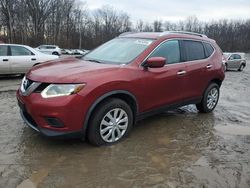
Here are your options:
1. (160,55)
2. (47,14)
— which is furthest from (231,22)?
(160,55)

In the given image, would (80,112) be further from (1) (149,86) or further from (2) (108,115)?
(1) (149,86)

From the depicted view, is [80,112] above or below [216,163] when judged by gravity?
above

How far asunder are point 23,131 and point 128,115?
5.84 feet

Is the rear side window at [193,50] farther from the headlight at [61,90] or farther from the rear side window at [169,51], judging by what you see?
the headlight at [61,90]

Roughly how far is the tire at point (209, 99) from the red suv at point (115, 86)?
Answer: 16 cm

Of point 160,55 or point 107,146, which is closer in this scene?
point 107,146

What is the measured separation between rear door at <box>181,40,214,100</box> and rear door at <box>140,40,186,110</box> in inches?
8.3

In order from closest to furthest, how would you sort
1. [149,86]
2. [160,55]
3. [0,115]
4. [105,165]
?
[105,165], [149,86], [160,55], [0,115]

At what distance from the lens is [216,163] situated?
413cm

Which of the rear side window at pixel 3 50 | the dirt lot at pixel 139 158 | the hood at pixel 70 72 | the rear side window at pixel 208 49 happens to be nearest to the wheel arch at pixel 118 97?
the hood at pixel 70 72

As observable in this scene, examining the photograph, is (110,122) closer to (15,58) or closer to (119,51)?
(119,51)

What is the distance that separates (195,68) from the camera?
19.4ft

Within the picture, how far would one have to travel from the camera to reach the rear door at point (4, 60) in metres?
10.8

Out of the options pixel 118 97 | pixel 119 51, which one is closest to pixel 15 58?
pixel 119 51
